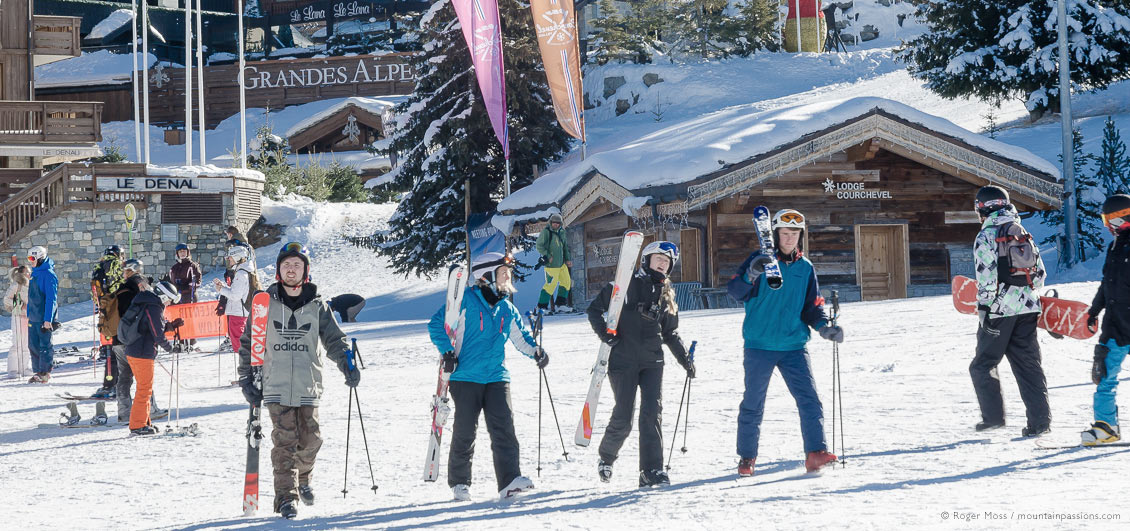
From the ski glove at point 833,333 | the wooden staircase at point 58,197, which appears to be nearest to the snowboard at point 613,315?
the ski glove at point 833,333

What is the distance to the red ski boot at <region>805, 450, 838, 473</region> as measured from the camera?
7.16 metres

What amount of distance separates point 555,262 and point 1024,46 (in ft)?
51.3

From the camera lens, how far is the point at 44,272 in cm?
1444

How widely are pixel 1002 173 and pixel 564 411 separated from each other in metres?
13.2

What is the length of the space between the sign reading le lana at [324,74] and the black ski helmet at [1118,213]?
4081 cm

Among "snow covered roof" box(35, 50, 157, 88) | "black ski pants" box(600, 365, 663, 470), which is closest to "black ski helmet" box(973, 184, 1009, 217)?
"black ski pants" box(600, 365, 663, 470)

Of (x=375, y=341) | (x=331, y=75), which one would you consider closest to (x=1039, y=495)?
(x=375, y=341)

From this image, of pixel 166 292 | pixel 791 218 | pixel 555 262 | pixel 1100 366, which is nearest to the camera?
pixel 791 218

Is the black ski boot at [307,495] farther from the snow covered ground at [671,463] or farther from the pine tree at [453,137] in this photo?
the pine tree at [453,137]

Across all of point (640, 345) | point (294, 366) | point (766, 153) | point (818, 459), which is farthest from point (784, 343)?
point (766, 153)

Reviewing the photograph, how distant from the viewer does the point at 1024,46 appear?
29.6 m

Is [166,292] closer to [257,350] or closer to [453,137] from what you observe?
[257,350]

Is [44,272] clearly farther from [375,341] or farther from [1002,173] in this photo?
[1002,173]

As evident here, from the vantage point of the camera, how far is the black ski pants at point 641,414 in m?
7.21
